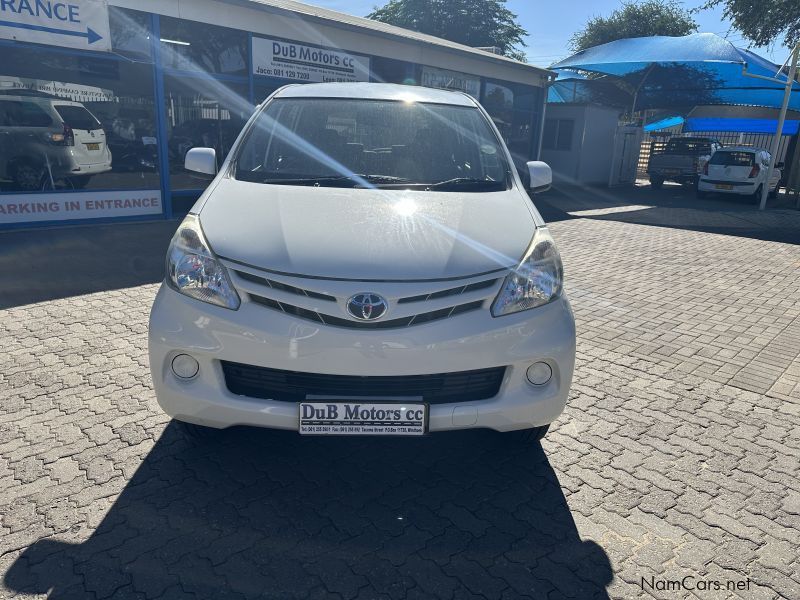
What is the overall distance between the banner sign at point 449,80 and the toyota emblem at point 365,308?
42.1 feet

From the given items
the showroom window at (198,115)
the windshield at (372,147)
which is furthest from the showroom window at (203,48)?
the windshield at (372,147)

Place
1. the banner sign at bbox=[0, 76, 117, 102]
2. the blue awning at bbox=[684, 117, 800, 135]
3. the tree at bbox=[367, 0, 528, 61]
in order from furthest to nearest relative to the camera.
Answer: the tree at bbox=[367, 0, 528, 61]
the blue awning at bbox=[684, 117, 800, 135]
the banner sign at bbox=[0, 76, 117, 102]

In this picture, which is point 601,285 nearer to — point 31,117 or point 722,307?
point 722,307

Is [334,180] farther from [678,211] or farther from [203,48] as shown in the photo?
[678,211]

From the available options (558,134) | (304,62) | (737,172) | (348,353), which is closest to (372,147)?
(348,353)

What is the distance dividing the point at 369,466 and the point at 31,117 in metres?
8.75

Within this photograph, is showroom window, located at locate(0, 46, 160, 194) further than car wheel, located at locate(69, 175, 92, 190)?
No

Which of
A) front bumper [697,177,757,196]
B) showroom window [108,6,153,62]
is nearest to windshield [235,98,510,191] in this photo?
showroom window [108,6,153,62]

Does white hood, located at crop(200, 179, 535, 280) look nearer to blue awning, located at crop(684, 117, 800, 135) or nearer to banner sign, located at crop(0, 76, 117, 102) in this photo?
banner sign, located at crop(0, 76, 117, 102)

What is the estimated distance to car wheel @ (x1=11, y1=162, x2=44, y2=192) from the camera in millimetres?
8828

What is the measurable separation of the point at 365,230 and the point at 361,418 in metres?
0.87

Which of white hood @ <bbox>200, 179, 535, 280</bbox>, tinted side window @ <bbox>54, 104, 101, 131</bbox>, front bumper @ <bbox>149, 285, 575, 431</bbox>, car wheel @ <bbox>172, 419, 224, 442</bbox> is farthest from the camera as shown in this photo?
tinted side window @ <bbox>54, 104, 101, 131</bbox>

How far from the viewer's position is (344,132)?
3.81 meters

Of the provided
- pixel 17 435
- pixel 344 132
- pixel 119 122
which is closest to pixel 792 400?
pixel 344 132
